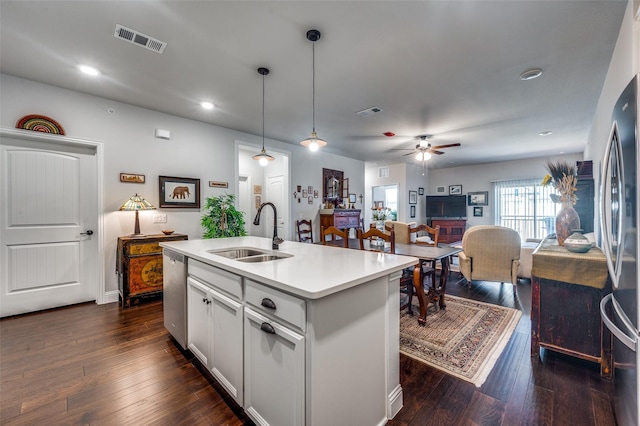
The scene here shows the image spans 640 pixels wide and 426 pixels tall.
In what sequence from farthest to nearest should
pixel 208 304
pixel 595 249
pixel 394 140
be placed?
pixel 394 140
pixel 595 249
pixel 208 304

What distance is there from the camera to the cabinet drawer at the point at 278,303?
114cm

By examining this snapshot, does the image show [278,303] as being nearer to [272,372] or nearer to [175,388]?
[272,372]

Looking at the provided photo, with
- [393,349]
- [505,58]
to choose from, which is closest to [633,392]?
[393,349]

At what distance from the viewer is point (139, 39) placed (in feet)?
7.37

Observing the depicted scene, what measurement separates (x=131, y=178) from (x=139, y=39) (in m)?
1.97

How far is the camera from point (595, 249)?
7.06 ft

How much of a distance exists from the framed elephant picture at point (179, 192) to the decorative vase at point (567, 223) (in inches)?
180

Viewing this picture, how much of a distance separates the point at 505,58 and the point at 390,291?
256 cm

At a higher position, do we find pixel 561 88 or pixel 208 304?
pixel 561 88

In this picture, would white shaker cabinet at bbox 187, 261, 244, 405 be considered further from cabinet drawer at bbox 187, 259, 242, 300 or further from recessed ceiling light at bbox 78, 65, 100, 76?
recessed ceiling light at bbox 78, 65, 100, 76

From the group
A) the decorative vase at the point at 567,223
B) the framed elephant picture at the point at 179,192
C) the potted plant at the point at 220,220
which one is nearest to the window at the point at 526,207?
the decorative vase at the point at 567,223

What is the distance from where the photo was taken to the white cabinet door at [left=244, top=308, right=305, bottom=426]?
3.80 ft

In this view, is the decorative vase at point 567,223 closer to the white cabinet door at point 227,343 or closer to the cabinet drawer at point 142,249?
the white cabinet door at point 227,343

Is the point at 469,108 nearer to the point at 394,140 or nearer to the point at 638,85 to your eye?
the point at 394,140
